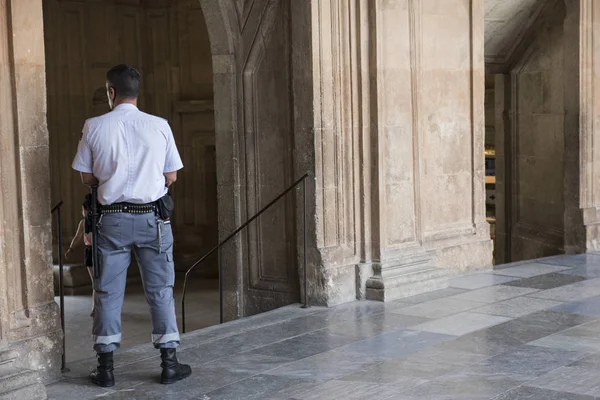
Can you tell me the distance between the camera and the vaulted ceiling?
40.8 ft

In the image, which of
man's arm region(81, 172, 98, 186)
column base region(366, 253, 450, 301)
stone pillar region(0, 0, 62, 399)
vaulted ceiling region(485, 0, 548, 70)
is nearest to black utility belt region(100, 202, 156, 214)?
man's arm region(81, 172, 98, 186)

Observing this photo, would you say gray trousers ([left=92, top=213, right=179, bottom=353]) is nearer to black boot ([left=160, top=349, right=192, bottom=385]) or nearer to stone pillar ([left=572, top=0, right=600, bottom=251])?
black boot ([left=160, top=349, right=192, bottom=385])

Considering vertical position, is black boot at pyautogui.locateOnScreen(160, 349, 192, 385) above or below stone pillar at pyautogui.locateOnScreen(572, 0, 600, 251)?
below

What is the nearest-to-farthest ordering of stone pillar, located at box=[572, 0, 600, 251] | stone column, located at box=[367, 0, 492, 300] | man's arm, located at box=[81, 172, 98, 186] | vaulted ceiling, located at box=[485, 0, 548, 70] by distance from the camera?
man's arm, located at box=[81, 172, 98, 186], stone column, located at box=[367, 0, 492, 300], stone pillar, located at box=[572, 0, 600, 251], vaulted ceiling, located at box=[485, 0, 548, 70]

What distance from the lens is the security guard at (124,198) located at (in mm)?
5516

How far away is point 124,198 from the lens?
5.53 metres

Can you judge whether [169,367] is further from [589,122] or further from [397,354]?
[589,122]

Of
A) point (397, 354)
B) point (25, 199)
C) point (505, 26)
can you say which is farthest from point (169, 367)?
point (505, 26)

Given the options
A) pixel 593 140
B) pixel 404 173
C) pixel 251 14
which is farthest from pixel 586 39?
pixel 251 14

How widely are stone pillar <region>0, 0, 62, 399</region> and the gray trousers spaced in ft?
1.39

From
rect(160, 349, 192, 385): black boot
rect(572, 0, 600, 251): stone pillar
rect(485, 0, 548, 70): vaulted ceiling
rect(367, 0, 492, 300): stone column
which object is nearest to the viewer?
rect(160, 349, 192, 385): black boot

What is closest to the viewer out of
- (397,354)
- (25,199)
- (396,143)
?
(25,199)

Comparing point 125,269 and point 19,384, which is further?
point 125,269

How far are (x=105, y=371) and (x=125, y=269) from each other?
609mm
